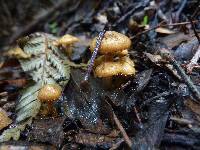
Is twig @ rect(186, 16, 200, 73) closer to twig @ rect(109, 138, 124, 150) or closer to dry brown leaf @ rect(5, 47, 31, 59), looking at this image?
twig @ rect(109, 138, 124, 150)

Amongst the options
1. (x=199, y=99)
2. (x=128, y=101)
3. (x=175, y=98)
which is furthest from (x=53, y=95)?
(x=199, y=99)

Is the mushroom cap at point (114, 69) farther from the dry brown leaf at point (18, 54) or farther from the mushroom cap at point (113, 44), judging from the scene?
the dry brown leaf at point (18, 54)

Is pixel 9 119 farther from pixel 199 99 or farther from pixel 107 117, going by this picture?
pixel 199 99

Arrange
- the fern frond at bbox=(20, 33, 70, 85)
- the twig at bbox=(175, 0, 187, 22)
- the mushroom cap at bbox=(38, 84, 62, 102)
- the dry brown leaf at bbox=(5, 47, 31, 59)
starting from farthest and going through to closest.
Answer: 1. the twig at bbox=(175, 0, 187, 22)
2. the dry brown leaf at bbox=(5, 47, 31, 59)
3. the fern frond at bbox=(20, 33, 70, 85)
4. the mushroom cap at bbox=(38, 84, 62, 102)

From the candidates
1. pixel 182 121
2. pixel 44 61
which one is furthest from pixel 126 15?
pixel 182 121

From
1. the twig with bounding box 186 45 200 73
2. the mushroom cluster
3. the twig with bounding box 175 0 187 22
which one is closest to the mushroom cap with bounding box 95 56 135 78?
the mushroom cluster

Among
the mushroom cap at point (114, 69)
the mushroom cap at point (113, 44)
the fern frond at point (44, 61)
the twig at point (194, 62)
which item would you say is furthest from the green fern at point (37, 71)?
the twig at point (194, 62)
